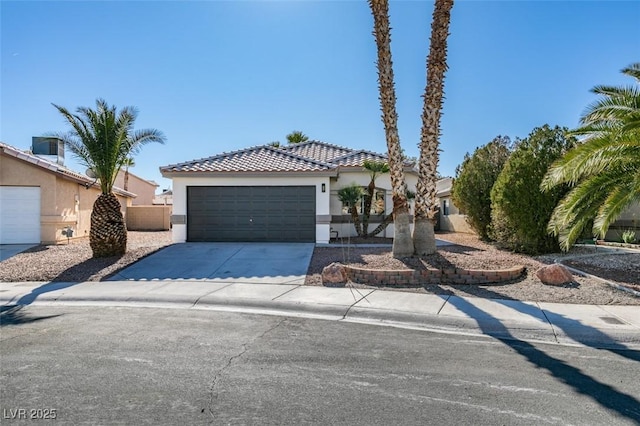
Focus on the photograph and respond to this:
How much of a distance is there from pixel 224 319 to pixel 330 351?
243 cm

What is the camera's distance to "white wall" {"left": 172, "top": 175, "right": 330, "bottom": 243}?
54.4 ft

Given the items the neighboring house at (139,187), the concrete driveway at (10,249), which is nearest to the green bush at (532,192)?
the concrete driveway at (10,249)

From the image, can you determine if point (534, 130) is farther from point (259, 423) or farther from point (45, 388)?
point (45, 388)

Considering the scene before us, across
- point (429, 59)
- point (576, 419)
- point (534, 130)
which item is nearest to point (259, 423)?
point (576, 419)

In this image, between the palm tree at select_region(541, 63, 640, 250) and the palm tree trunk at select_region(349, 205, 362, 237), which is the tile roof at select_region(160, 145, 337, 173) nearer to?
the palm tree trunk at select_region(349, 205, 362, 237)

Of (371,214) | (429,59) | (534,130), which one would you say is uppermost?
(429,59)

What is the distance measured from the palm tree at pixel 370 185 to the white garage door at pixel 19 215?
14.0 meters

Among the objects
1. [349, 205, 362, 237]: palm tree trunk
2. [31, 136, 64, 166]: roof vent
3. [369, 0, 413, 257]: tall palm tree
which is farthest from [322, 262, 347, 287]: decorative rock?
[31, 136, 64, 166]: roof vent

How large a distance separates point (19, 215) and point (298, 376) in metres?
17.4

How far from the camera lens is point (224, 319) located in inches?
277

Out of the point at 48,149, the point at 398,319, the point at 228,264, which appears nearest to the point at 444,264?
the point at 398,319

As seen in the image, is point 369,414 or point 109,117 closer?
point 369,414

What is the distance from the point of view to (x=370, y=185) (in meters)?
18.1

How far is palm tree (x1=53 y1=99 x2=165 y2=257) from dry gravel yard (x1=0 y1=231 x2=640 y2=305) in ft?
2.00
